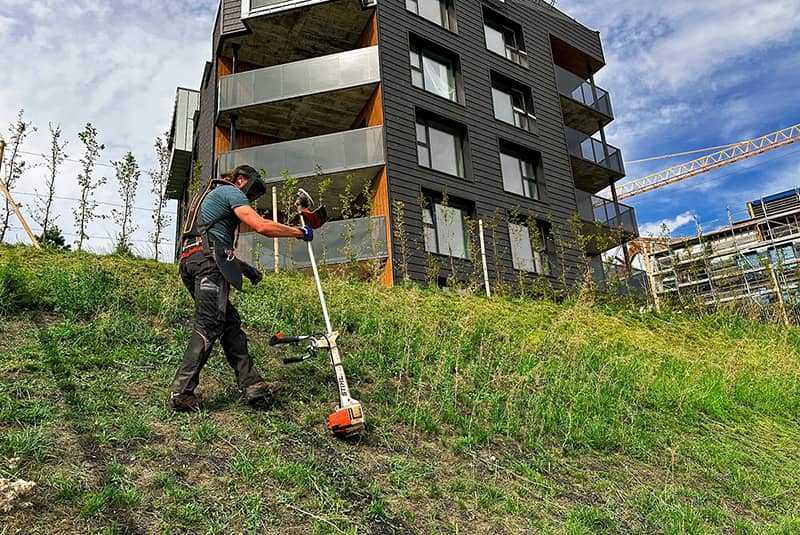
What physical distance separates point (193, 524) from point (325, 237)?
12.6m

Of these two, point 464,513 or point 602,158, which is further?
point 602,158

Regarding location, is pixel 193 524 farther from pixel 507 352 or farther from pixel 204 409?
pixel 507 352

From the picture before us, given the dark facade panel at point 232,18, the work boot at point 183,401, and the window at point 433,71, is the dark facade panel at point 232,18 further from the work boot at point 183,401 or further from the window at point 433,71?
the work boot at point 183,401

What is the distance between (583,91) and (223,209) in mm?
23128

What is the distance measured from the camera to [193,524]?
337 cm

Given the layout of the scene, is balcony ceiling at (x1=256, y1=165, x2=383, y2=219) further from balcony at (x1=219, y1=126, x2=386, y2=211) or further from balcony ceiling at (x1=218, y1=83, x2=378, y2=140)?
balcony ceiling at (x1=218, y1=83, x2=378, y2=140)

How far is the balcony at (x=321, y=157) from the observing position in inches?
675

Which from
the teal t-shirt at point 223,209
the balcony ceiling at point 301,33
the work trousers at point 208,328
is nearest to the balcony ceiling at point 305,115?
the balcony ceiling at point 301,33

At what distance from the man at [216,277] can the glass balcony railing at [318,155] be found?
12055mm

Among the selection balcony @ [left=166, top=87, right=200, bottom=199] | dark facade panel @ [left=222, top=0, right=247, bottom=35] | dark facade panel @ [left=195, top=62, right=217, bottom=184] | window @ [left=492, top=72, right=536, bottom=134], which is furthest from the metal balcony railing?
balcony @ [left=166, top=87, right=200, bottom=199]

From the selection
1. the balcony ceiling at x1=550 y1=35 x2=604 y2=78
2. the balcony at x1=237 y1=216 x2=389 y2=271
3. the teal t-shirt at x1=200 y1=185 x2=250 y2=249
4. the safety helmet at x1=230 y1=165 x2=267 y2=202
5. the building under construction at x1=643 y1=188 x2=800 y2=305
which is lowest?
the teal t-shirt at x1=200 y1=185 x2=250 y2=249

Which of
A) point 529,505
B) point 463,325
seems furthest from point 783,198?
point 529,505

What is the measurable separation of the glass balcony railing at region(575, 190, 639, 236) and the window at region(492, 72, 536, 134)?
126 inches

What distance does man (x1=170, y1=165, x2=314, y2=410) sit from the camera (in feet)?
15.4
